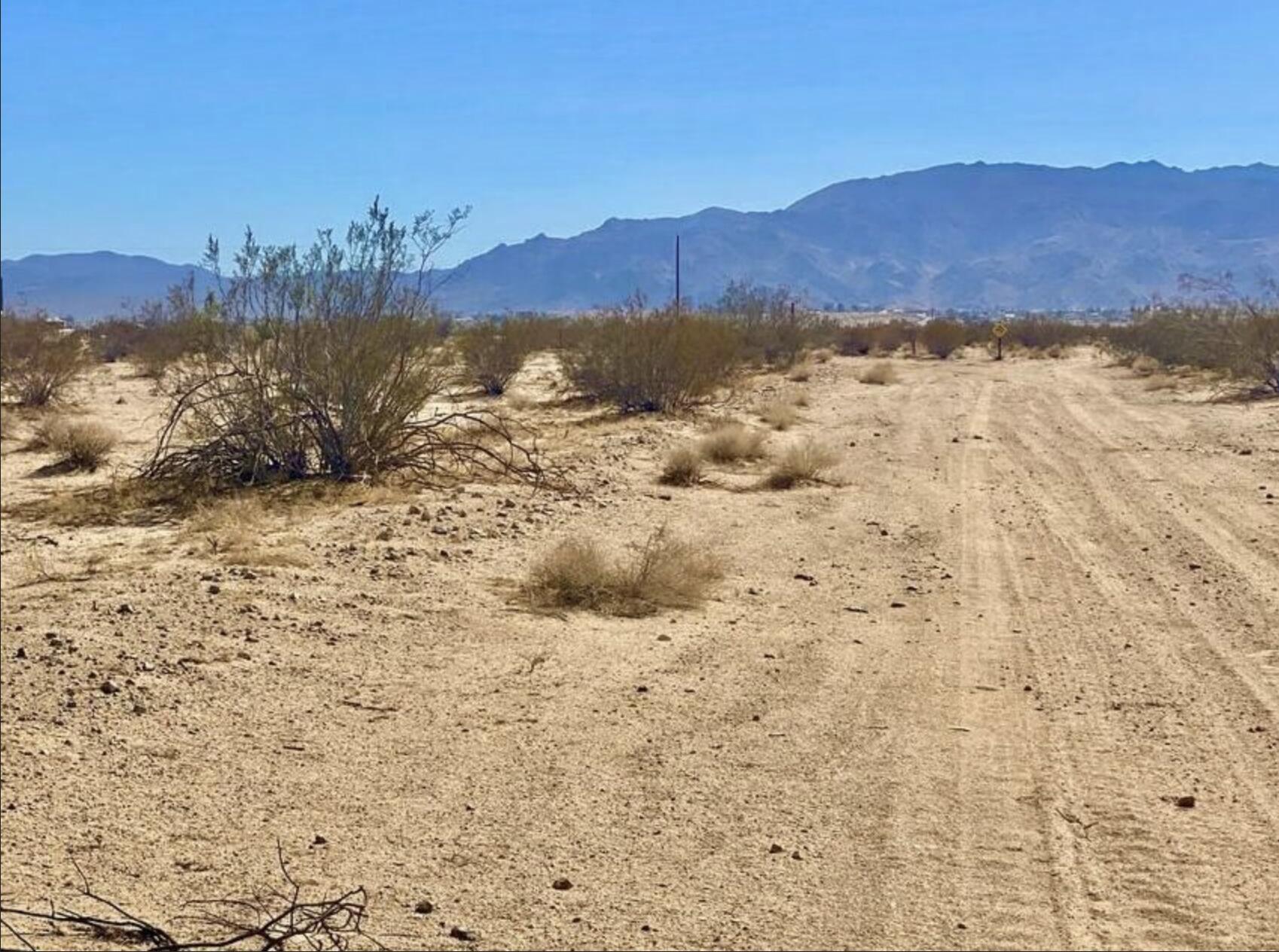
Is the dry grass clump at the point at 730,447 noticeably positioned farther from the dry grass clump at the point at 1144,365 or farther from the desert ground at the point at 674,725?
the dry grass clump at the point at 1144,365

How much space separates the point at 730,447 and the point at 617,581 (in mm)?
9668

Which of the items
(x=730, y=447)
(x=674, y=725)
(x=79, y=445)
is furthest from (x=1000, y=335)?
(x=674, y=725)

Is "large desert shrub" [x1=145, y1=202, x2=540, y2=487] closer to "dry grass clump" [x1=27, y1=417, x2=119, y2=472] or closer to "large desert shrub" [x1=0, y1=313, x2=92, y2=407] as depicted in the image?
"dry grass clump" [x1=27, y1=417, x2=119, y2=472]

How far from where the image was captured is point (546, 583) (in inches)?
470

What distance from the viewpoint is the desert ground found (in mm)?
5992

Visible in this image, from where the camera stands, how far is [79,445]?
21969mm

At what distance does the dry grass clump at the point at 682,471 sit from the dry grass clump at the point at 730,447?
62.8 inches

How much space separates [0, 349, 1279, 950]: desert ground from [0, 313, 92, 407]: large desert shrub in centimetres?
1564

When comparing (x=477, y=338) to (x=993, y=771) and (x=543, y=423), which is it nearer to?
(x=543, y=423)

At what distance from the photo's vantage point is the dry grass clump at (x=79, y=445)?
21828 mm

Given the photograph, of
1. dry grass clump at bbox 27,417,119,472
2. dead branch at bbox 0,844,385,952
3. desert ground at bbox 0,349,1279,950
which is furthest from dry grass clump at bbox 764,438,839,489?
dead branch at bbox 0,844,385,952

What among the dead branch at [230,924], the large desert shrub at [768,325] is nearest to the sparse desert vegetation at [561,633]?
the dead branch at [230,924]

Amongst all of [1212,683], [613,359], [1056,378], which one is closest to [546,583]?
[1212,683]

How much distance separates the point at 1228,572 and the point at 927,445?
38.6 ft
